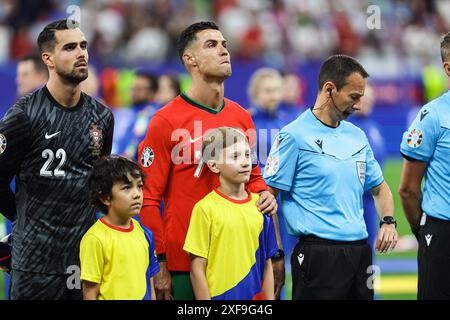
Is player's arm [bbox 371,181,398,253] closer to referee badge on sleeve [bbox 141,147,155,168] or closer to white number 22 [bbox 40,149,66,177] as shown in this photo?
referee badge on sleeve [bbox 141,147,155,168]

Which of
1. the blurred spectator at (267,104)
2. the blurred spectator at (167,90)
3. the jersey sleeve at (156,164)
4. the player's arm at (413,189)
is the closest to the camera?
the jersey sleeve at (156,164)

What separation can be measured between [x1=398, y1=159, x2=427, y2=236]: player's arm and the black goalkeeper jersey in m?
2.12

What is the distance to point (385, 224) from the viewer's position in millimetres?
6383

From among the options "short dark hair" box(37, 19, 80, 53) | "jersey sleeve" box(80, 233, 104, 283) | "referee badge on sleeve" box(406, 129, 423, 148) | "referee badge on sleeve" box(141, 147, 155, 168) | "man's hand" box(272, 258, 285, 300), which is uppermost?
"short dark hair" box(37, 19, 80, 53)

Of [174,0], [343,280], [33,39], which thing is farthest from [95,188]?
[174,0]

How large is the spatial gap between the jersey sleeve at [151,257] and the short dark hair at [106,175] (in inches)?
11.3

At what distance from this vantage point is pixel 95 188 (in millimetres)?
5910

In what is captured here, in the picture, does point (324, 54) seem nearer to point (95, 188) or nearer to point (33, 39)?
point (33, 39)

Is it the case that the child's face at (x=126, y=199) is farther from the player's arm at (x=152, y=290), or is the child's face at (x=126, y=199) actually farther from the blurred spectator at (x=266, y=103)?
the blurred spectator at (x=266, y=103)

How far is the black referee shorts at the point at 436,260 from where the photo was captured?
6.40 metres

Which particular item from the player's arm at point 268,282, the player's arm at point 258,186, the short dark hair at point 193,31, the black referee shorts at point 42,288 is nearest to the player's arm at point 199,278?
the player's arm at point 268,282

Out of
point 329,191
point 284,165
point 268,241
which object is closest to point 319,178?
point 329,191

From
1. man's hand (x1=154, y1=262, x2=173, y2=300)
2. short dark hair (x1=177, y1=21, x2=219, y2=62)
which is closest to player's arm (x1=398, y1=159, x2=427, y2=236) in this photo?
short dark hair (x1=177, y1=21, x2=219, y2=62)

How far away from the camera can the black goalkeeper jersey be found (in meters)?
5.95
